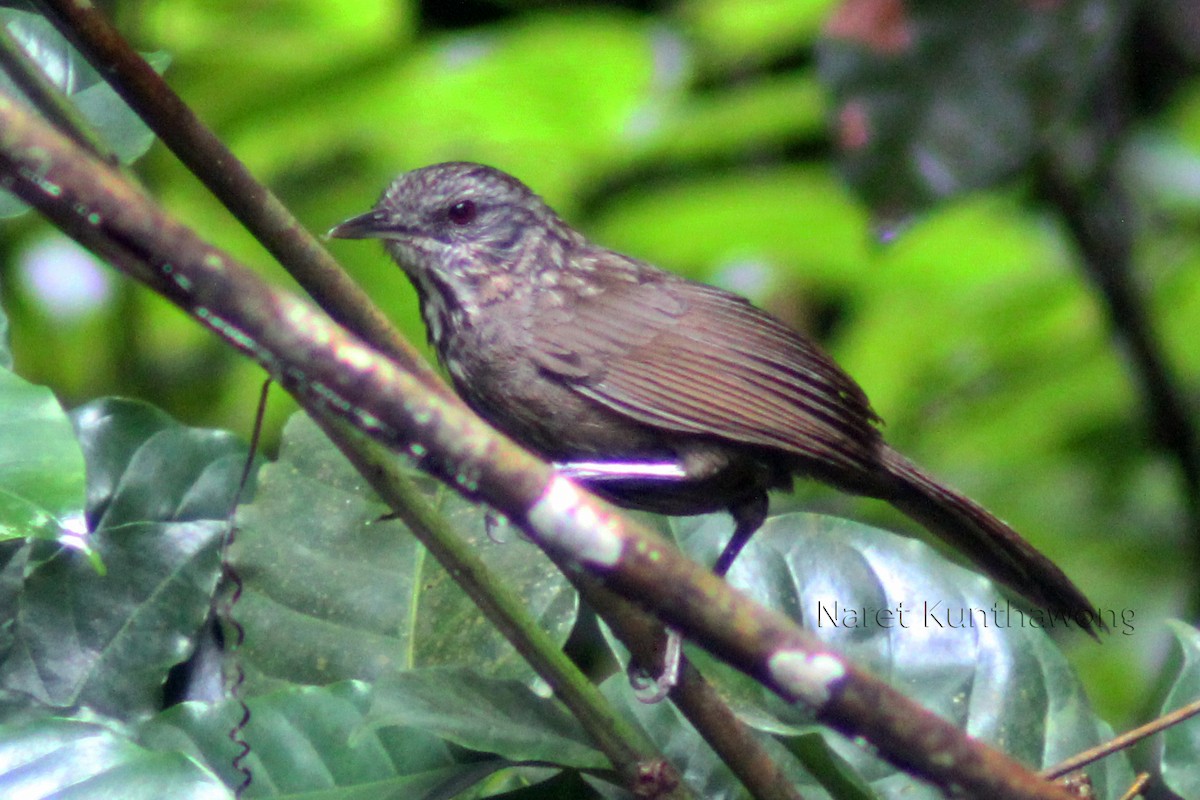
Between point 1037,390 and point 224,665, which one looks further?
point 1037,390

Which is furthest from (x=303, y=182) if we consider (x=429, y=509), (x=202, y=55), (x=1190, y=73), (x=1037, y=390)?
(x=1190, y=73)

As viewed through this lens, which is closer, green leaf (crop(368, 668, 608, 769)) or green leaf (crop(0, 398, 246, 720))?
green leaf (crop(368, 668, 608, 769))

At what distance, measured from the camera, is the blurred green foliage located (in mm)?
3805

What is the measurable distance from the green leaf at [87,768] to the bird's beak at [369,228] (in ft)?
4.62

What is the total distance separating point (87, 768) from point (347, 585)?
0.64m

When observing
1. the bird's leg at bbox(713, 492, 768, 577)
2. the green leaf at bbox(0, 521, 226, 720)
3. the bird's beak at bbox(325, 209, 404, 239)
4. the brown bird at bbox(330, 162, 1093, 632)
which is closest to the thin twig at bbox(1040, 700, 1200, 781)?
the bird's leg at bbox(713, 492, 768, 577)

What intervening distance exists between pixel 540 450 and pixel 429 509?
43.3 inches

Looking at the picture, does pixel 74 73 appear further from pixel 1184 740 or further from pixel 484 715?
pixel 1184 740

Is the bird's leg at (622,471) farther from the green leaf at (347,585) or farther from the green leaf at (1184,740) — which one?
the green leaf at (1184,740)

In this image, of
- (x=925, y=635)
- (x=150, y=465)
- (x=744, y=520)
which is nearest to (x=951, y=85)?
(x=744, y=520)

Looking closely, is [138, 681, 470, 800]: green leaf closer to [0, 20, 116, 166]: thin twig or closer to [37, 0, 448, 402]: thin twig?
[37, 0, 448, 402]: thin twig

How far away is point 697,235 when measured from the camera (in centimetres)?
388

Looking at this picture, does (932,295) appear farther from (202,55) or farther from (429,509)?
(429,509)

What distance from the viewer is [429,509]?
1577 millimetres
